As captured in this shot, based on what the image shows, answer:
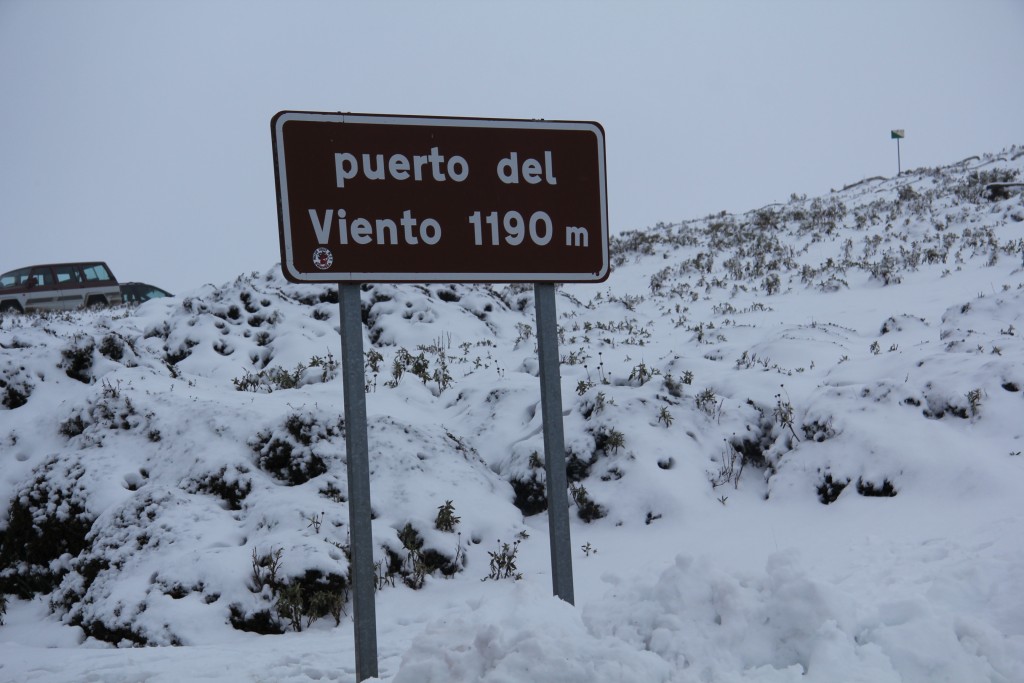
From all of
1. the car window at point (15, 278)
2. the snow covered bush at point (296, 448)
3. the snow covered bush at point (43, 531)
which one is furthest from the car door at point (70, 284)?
the snow covered bush at point (296, 448)

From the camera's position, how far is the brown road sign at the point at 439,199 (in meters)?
2.93

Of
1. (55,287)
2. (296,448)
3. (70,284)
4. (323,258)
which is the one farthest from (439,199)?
(55,287)

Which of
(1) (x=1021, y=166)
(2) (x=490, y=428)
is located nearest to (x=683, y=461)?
(2) (x=490, y=428)

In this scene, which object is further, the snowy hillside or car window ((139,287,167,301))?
car window ((139,287,167,301))

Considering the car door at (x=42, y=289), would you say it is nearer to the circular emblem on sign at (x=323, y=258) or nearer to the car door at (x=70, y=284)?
the car door at (x=70, y=284)

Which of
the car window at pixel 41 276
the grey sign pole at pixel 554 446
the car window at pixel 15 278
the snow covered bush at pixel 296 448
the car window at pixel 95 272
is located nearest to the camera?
the grey sign pole at pixel 554 446

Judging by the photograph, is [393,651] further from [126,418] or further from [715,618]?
[126,418]

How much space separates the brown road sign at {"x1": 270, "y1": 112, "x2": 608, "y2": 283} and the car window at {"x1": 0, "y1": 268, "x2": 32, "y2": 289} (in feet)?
83.5

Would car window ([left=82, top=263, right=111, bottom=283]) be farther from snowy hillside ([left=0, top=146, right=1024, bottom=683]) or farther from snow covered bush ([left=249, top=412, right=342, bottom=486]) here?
snow covered bush ([left=249, top=412, right=342, bottom=486])

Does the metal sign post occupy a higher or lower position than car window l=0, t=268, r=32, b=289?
lower

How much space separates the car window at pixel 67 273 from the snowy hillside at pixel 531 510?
14757 millimetres

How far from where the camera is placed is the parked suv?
75.2 ft

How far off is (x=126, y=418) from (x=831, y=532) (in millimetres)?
6424

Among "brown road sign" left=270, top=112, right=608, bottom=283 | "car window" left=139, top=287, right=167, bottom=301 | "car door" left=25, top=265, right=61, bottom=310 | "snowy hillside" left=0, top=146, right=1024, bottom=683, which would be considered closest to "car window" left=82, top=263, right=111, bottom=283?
"car door" left=25, top=265, right=61, bottom=310
